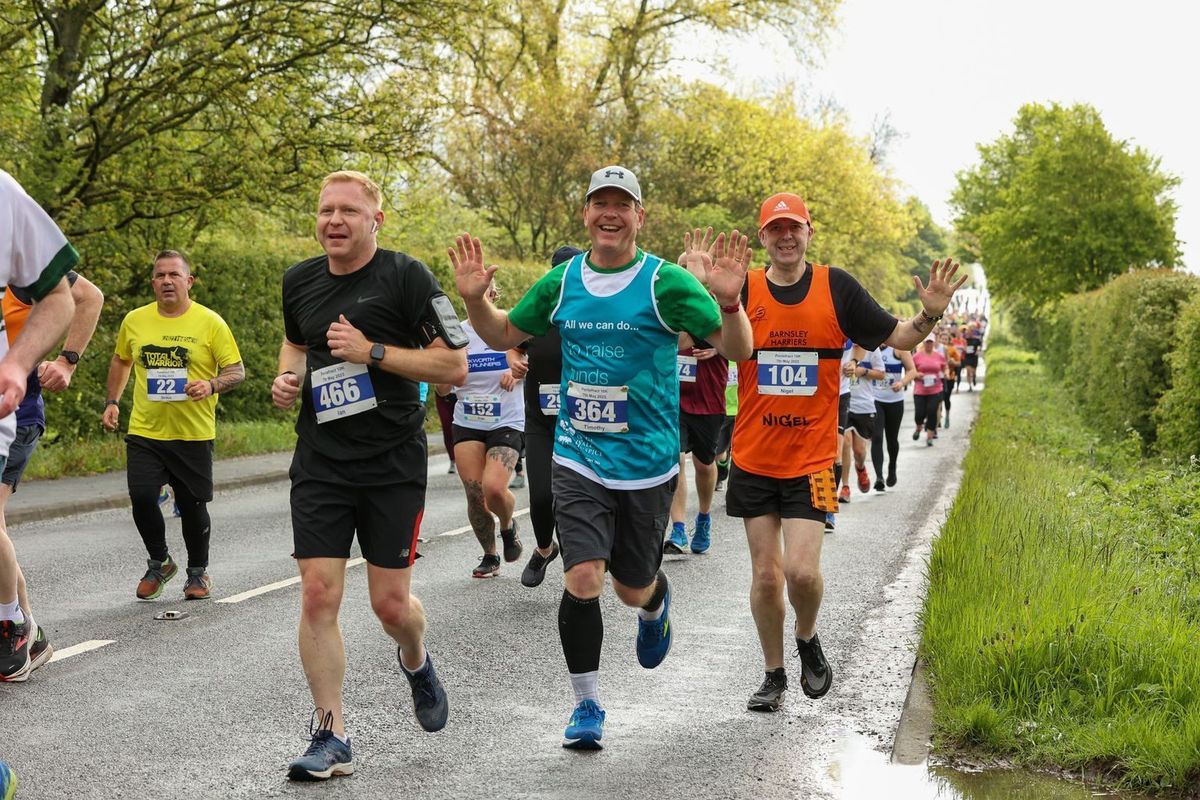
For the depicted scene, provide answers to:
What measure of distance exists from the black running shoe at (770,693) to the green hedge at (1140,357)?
9.74m

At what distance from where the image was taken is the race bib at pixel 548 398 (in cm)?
882

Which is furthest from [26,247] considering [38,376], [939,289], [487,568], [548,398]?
[487,568]

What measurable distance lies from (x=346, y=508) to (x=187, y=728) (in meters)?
1.30

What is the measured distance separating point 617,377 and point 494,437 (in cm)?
471

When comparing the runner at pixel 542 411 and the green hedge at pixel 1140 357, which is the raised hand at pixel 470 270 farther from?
the green hedge at pixel 1140 357

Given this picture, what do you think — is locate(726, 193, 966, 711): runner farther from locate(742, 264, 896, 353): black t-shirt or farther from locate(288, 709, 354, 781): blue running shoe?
locate(288, 709, 354, 781): blue running shoe

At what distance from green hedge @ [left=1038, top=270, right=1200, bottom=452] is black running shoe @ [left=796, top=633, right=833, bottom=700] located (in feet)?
31.7

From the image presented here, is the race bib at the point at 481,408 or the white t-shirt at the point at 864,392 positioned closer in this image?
the race bib at the point at 481,408

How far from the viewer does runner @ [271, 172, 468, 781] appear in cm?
527

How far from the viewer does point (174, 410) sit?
9.04m

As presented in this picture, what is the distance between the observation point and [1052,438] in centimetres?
2003

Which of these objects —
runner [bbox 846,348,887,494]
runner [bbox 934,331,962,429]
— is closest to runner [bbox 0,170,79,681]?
runner [bbox 846,348,887,494]

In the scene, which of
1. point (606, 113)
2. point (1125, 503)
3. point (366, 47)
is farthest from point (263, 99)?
point (606, 113)

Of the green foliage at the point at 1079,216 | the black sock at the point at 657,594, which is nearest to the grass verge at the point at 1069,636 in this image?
the black sock at the point at 657,594
